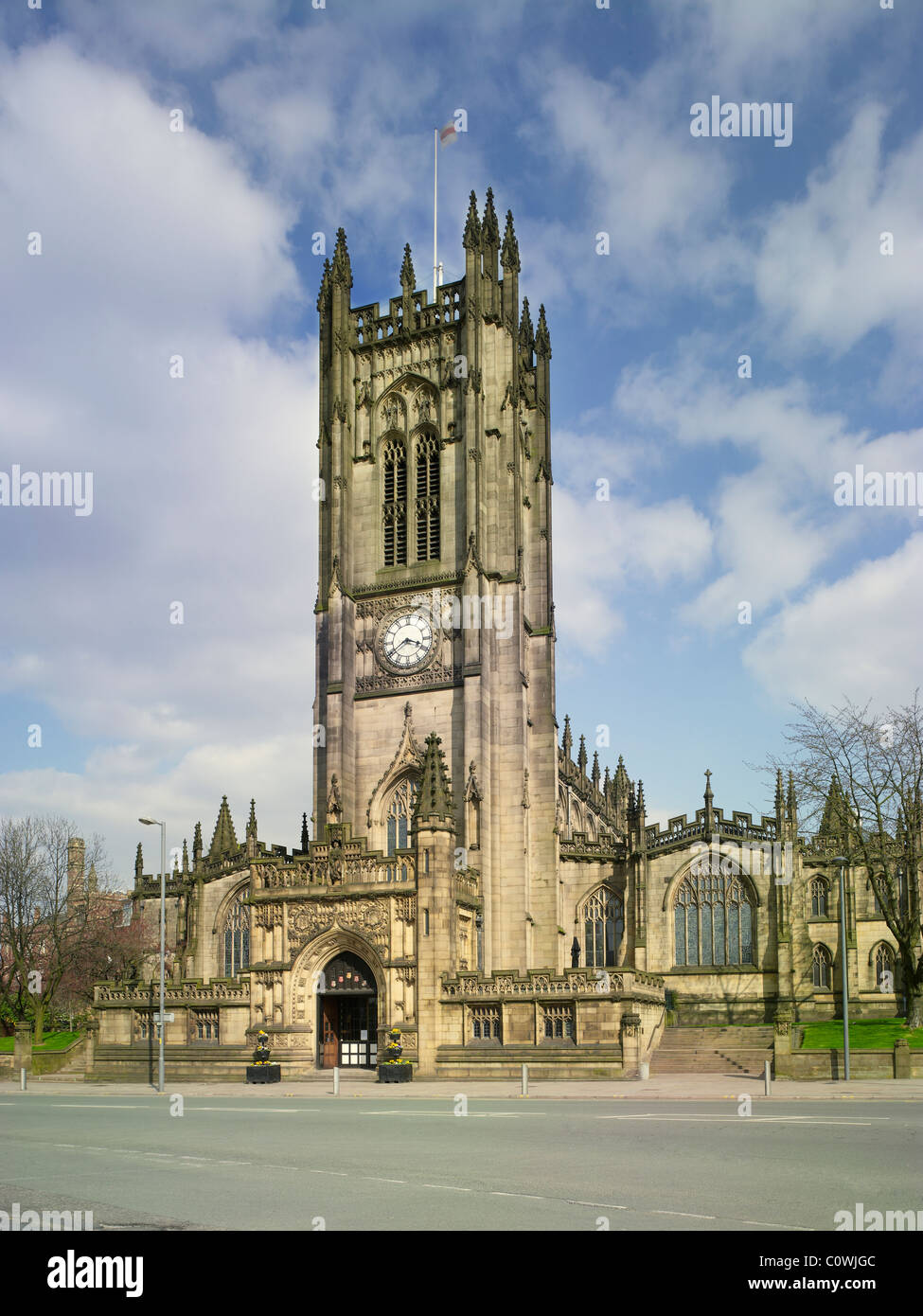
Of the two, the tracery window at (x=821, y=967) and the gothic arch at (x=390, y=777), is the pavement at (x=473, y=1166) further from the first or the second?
the tracery window at (x=821, y=967)

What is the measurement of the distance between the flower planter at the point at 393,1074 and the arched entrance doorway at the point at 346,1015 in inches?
231

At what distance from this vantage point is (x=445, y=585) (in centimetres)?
5734

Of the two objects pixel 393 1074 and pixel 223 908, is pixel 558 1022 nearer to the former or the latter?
pixel 393 1074

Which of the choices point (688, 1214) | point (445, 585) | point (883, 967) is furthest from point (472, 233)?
point (688, 1214)

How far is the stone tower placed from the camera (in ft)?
178

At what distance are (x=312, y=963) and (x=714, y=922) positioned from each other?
20.2 metres

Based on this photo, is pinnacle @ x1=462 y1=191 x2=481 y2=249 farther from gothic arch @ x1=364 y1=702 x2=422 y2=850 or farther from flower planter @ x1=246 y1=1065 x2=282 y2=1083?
flower planter @ x1=246 y1=1065 x2=282 y2=1083

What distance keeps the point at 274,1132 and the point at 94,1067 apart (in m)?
29.2

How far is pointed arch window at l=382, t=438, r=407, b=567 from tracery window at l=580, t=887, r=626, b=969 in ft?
60.1

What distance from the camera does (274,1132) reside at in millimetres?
20156

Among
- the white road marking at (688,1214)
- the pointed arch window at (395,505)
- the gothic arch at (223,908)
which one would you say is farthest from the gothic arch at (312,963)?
the white road marking at (688,1214)

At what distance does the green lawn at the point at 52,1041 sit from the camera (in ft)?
189
